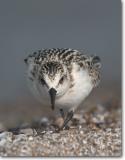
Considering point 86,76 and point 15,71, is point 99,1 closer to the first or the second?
point 86,76

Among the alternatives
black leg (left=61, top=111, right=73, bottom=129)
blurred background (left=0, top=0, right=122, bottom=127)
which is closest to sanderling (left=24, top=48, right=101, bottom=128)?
black leg (left=61, top=111, right=73, bottom=129)

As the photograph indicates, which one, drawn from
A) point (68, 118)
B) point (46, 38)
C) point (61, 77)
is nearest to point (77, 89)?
point (61, 77)

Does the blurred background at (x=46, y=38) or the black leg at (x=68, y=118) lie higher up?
the blurred background at (x=46, y=38)

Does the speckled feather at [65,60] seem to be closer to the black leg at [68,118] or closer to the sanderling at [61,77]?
the sanderling at [61,77]

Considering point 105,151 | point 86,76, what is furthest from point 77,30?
point 105,151

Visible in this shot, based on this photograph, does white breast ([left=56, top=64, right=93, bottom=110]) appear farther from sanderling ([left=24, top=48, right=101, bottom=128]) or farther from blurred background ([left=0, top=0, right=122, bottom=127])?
blurred background ([left=0, top=0, right=122, bottom=127])

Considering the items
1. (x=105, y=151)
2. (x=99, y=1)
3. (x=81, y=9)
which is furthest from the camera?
(x=81, y=9)

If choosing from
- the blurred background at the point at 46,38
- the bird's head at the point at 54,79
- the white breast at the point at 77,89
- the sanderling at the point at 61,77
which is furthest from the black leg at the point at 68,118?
the blurred background at the point at 46,38

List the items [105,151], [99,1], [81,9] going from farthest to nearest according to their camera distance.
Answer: [81,9] → [99,1] → [105,151]
